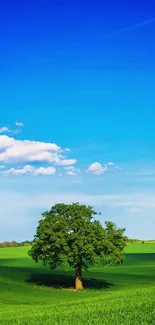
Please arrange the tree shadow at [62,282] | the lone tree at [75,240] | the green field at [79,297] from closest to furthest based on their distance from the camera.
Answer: the green field at [79,297]
the lone tree at [75,240]
the tree shadow at [62,282]

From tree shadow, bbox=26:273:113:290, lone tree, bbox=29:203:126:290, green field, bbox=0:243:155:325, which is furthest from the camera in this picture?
tree shadow, bbox=26:273:113:290

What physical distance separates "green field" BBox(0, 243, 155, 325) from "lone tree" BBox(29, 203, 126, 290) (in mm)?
2825

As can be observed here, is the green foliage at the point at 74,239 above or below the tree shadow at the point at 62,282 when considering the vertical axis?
above

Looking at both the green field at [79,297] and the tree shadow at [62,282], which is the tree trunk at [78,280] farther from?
the tree shadow at [62,282]

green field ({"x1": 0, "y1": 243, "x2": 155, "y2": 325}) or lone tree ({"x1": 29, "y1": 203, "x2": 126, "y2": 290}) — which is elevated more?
lone tree ({"x1": 29, "y1": 203, "x2": 126, "y2": 290})

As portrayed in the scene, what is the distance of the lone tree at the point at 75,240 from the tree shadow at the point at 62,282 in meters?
3.16

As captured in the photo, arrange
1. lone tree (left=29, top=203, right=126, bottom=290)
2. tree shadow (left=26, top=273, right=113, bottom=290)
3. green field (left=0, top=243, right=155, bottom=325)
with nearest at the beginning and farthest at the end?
green field (left=0, top=243, right=155, bottom=325), lone tree (left=29, top=203, right=126, bottom=290), tree shadow (left=26, top=273, right=113, bottom=290)

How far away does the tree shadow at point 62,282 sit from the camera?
7481cm

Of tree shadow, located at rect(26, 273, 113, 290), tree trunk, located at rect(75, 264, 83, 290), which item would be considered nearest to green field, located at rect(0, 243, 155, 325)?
tree shadow, located at rect(26, 273, 113, 290)

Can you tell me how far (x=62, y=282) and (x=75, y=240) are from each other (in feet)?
34.5

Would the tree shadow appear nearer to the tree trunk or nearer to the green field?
the green field

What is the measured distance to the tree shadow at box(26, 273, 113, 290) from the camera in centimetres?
7481

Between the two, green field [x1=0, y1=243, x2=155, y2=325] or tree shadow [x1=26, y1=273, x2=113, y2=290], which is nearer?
green field [x1=0, y1=243, x2=155, y2=325]

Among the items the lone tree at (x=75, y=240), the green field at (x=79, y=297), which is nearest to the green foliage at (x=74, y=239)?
the lone tree at (x=75, y=240)
